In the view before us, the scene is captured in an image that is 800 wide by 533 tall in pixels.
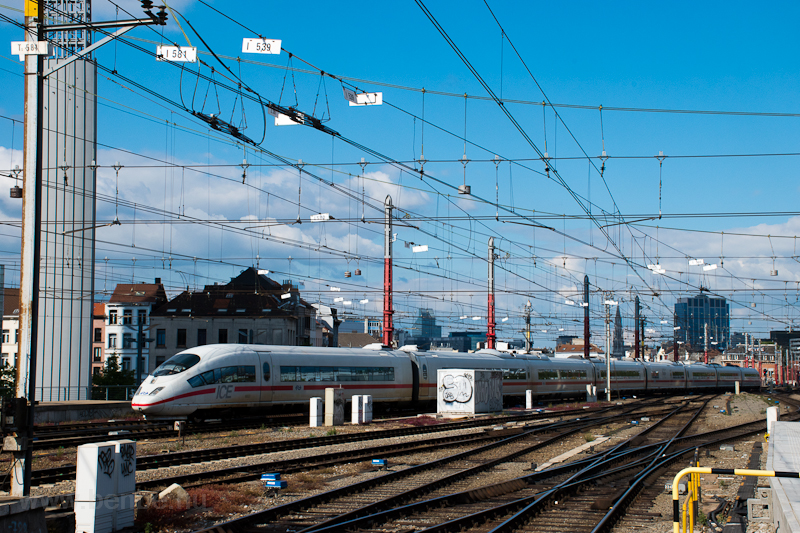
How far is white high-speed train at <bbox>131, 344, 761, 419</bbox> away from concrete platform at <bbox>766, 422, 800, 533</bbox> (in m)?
16.5

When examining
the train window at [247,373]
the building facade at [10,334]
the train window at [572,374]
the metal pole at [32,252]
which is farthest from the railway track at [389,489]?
the building facade at [10,334]

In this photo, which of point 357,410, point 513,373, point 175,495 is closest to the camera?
point 175,495

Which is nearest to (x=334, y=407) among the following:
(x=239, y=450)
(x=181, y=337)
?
(x=239, y=450)

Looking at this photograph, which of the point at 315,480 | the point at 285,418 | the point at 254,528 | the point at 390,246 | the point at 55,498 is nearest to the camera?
the point at 55,498

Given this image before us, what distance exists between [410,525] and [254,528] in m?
2.23

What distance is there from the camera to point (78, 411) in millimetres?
29094

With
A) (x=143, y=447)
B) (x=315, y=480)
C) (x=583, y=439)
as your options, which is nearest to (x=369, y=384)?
(x=583, y=439)

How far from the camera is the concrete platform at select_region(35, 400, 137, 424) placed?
1079 inches

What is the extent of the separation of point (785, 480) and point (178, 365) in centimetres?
2020

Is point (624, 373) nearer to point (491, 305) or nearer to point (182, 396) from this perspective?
point (491, 305)

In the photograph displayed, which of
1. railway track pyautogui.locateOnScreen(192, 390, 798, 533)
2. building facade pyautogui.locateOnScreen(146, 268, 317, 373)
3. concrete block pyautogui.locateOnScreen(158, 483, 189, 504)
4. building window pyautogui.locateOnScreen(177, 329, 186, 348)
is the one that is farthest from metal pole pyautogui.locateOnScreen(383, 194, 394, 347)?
building window pyautogui.locateOnScreen(177, 329, 186, 348)

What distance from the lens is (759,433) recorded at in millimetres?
26781

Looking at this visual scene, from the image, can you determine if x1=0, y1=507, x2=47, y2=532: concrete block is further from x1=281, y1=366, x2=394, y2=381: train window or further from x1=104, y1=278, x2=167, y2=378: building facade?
x1=104, y1=278, x2=167, y2=378: building facade

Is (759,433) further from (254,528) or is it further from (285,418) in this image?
(254,528)
